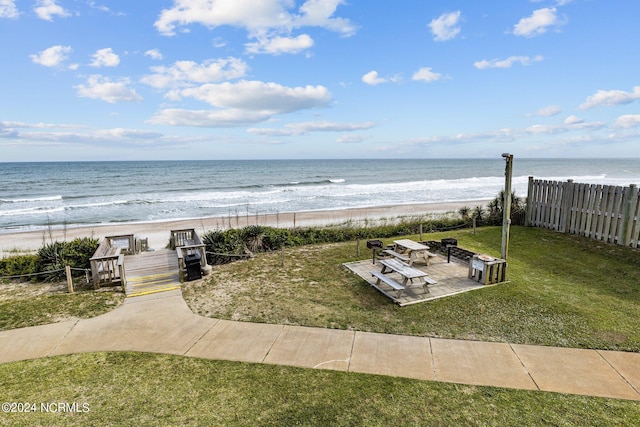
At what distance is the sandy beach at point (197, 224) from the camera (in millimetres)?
17422

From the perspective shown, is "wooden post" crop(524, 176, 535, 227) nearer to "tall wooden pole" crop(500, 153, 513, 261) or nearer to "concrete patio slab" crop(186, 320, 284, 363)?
"tall wooden pole" crop(500, 153, 513, 261)

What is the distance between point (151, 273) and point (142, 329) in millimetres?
3886

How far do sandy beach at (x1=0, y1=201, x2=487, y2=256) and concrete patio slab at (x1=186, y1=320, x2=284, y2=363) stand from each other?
29.9 ft

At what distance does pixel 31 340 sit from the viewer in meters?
6.38

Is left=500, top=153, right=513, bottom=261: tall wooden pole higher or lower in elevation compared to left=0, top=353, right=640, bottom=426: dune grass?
higher

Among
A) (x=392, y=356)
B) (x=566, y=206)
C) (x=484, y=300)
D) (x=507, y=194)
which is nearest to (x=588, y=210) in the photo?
(x=566, y=206)

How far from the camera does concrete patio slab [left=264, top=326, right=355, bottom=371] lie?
5328 mm

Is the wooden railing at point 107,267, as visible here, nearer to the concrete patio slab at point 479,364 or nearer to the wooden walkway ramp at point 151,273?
the wooden walkway ramp at point 151,273

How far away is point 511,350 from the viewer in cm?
557

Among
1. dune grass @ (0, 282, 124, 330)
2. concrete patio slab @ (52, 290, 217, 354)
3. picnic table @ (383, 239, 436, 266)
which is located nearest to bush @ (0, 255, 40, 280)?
dune grass @ (0, 282, 124, 330)

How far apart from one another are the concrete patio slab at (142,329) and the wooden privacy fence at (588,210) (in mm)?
12668

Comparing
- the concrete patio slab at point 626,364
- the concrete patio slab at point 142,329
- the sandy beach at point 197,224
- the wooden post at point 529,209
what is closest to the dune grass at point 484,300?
the concrete patio slab at point 626,364

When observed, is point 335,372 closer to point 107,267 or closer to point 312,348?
point 312,348

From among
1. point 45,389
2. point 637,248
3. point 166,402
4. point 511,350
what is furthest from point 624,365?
point 45,389
